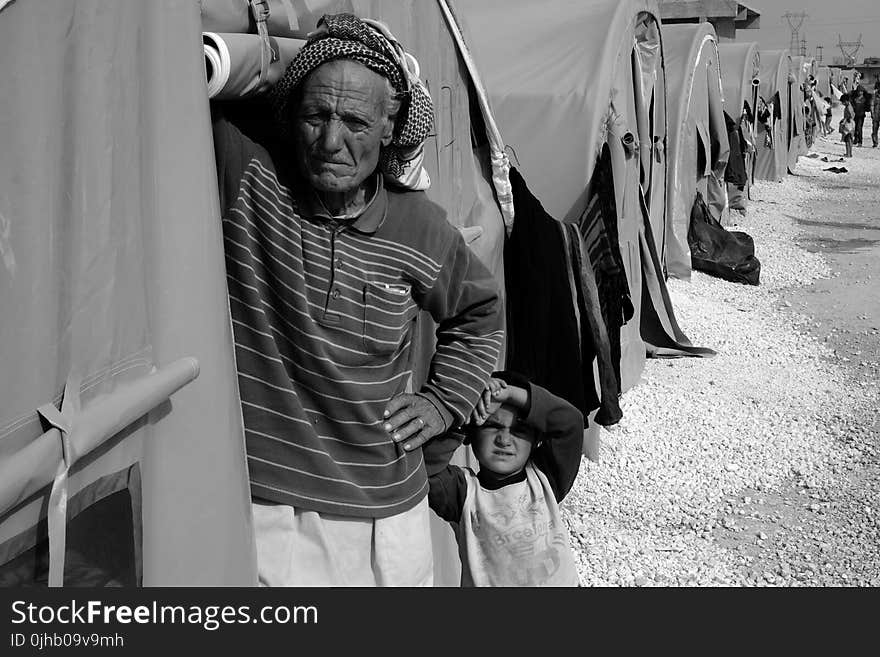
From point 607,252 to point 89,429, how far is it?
3.30 m

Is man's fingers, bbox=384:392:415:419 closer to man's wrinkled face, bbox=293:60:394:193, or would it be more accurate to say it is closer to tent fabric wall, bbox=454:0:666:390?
man's wrinkled face, bbox=293:60:394:193

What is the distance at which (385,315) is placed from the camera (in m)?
1.99

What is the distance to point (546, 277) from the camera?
3820 millimetres

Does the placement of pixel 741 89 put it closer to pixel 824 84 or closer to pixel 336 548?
pixel 336 548

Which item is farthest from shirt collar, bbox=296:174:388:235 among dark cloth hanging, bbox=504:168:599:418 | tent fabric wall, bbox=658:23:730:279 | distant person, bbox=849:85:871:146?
distant person, bbox=849:85:871:146

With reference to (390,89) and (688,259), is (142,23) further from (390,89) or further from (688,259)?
(688,259)

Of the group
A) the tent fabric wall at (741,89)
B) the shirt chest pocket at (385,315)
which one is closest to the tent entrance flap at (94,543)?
the shirt chest pocket at (385,315)

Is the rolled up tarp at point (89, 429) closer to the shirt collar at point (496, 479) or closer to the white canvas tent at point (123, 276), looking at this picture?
the white canvas tent at point (123, 276)

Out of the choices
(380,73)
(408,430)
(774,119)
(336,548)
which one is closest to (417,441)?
(408,430)

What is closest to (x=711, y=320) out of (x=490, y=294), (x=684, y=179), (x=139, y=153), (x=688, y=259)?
(x=688, y=259)

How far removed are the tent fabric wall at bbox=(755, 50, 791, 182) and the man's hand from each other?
45.8ft

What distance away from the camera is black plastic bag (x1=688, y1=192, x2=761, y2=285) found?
28.0ft

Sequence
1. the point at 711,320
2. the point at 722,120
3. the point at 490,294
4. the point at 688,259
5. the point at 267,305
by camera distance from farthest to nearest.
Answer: the point at 722,120 → the point at 688,259 → the point at 711,320 → the point at 490,294 → the point at 267,305

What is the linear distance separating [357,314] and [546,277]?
197 centimetres
